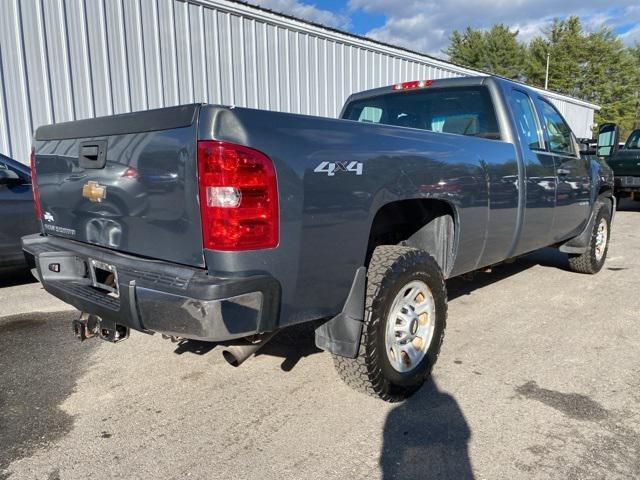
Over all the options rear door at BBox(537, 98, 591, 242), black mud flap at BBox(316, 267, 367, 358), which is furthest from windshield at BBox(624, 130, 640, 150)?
black mud flap at BBox(316, 267, 367, 358)

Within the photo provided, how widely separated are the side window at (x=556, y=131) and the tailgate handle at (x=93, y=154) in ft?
12.0

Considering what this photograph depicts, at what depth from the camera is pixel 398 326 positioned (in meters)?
2.83

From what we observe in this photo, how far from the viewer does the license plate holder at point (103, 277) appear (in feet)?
7.73

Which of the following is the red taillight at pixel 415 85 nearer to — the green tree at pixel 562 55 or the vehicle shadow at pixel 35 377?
the vehicle shadow at pixel 35 377

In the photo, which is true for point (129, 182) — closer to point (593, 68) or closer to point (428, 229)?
point (428, 229)


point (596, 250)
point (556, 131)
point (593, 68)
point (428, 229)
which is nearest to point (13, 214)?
point (428, 229)

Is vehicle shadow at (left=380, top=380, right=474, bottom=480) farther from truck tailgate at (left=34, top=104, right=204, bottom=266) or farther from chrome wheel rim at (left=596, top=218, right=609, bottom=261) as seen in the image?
chrome wheel rim at (left=596, top=218, right=609, bottom=261)

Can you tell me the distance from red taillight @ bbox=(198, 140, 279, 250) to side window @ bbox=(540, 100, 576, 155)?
10.9 ft

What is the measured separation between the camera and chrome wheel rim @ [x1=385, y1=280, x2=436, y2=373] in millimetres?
2754

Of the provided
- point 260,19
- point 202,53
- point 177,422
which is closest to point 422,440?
point 177,422

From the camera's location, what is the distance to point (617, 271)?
5945 mm

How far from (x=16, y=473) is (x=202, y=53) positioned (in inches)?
301

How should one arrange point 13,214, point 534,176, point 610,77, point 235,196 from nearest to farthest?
point 235,196
point 534,176
point 13,214
point 610,77

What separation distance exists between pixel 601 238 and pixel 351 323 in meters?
4.58
